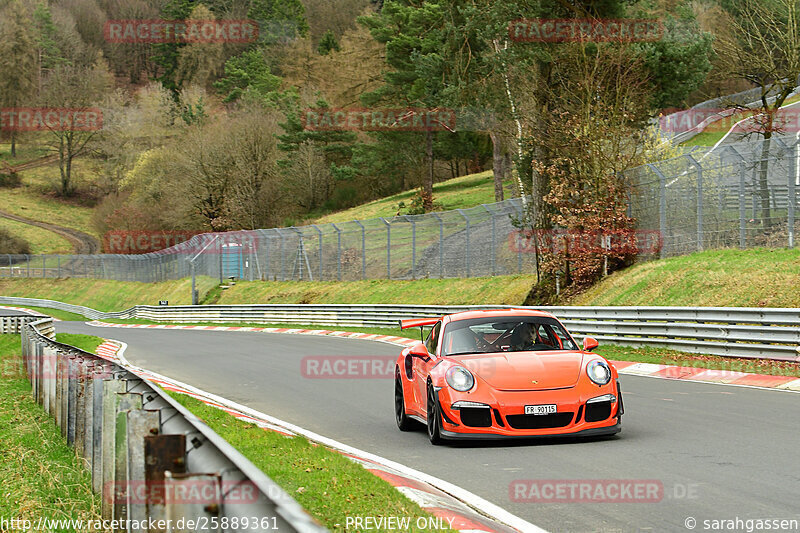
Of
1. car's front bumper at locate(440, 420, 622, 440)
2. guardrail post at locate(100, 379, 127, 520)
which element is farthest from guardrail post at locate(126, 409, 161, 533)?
car's front bumper at locate(440, 420, 622, 440)

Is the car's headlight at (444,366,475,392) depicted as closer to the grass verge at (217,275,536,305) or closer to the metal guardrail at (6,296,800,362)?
the metal guardrail at (6,296,800,362)

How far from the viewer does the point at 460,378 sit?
9.05 meters

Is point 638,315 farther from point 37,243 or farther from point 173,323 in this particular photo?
point 37,243

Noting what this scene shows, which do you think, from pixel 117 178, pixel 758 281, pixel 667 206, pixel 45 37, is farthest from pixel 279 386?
pixel 45 37

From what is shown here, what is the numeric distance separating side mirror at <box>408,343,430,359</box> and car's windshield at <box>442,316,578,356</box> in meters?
0.23

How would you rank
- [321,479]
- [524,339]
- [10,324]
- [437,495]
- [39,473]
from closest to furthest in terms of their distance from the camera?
[437,495] < [321,479] < [39,473] < [524,339] < [10,324]

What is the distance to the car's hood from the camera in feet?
29.2

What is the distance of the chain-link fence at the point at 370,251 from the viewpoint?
1357 inches

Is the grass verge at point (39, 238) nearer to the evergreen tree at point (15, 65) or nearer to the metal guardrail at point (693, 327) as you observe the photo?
the evergreen tree at point (15, 65)

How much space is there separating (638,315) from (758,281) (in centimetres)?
269

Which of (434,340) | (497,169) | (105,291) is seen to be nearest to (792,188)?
(434,340)

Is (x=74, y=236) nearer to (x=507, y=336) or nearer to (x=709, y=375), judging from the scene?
(x=709, y=375)

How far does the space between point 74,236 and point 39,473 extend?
10538cm

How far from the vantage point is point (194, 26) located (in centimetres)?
13425
